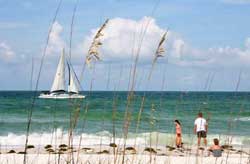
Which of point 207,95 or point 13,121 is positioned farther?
point 13,121

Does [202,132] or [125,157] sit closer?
[125,157]

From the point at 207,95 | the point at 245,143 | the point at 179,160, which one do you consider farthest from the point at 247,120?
the point at 207,95

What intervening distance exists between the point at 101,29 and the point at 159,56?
513 millimetres

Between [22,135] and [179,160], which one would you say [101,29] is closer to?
[179,160]

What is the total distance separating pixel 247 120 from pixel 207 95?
3391 centimetres

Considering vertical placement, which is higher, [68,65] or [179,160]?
[68,65]

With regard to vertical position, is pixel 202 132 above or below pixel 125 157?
above

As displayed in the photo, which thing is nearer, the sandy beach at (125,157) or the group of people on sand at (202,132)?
the sandy beach at (125,157)

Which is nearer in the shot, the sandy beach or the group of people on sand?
the sandy beach

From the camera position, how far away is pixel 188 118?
35.7m

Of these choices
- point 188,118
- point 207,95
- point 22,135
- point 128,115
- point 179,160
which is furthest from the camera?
point 188,118

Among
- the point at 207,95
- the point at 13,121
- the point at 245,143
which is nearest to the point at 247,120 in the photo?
the point at 245,143

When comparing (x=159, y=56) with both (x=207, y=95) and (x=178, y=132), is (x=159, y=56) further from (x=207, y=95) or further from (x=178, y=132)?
(x=178, y=132)

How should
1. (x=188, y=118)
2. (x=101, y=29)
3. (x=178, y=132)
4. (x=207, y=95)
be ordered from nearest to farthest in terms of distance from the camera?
(x=101, y=29) < (x=207, y=95) < (x=178, y=132) < (x=188, y=118)
